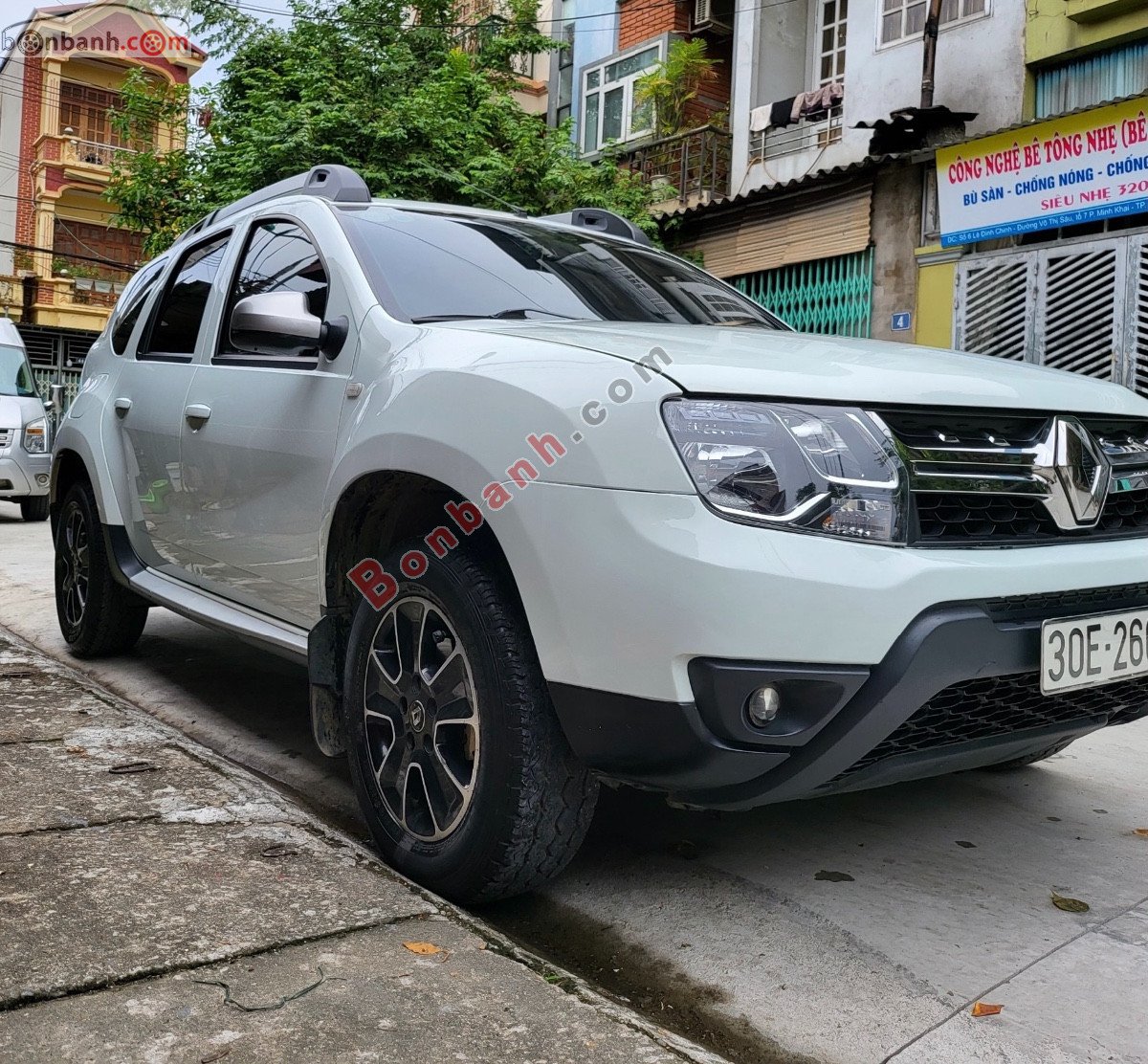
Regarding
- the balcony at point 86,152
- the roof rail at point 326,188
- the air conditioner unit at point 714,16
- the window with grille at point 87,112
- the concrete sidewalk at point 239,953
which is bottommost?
the concrete sidewalk at point 239,953

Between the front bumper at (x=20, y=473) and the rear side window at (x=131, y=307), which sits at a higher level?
the rear side window at (x=131, y=307)

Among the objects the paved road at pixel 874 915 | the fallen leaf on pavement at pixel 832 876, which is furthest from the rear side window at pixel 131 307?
the fallen leaf on pavement at pixel 832 876

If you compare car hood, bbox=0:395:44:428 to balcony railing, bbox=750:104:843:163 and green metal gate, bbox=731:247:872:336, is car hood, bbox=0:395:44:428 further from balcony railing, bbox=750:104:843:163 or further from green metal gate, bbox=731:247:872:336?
balcony railing, bbox=750:104:843:163

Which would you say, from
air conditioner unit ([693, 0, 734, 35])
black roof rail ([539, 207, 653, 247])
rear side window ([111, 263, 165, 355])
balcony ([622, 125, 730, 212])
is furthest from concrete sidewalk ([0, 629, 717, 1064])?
air conditioner unit ([693, 0, 734, 35])

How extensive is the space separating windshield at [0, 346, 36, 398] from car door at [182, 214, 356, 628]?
33.5ft

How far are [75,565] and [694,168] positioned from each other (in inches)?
426

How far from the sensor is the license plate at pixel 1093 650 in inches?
86.8

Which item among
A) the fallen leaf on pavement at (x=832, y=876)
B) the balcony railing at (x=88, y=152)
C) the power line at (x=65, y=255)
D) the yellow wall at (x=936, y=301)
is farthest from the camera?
the balcony railing at (x=88, y=152)

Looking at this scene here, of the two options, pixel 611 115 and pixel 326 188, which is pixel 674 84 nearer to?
pixel 611 115

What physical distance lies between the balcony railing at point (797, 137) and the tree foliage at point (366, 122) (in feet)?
4.63

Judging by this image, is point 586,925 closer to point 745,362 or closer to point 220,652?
point 745,362

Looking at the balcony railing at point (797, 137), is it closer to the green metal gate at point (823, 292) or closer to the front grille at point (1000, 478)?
the green metal gate at point (823, 292)

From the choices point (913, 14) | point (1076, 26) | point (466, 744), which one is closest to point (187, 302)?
point (466, 744)

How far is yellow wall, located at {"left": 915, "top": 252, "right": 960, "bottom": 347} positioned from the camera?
1066 centimetres
